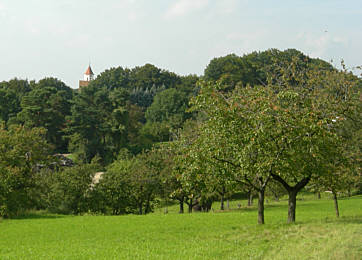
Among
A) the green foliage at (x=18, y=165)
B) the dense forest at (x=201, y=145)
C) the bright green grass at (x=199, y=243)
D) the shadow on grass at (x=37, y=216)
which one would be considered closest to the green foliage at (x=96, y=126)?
the dense forest at (x=201, y=145)

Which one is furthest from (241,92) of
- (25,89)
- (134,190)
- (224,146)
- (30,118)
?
(25,89)

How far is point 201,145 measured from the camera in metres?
21.4

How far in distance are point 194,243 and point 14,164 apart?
88.0 ft

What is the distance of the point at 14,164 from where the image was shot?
128ft

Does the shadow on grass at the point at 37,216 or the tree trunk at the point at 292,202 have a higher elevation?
the tree trunk at the point at 292,202

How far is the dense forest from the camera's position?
1958 cm

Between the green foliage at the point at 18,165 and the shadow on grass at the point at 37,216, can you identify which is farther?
the shadow on grass at the point at 37,216

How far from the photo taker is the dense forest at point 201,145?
1958 centimetres

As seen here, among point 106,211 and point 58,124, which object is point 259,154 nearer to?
point 106,211

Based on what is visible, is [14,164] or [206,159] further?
[14,164]

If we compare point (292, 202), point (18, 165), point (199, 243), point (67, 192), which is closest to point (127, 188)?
point (67, 192)

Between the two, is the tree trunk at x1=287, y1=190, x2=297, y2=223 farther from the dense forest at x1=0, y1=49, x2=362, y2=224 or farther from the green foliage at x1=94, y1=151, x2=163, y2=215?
the green foliage at x1=94, y1=151, x2=163, y2=215

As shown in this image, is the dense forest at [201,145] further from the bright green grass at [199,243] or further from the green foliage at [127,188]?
the bright green grass at [199,243]

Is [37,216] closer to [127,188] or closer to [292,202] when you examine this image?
[127,188]
